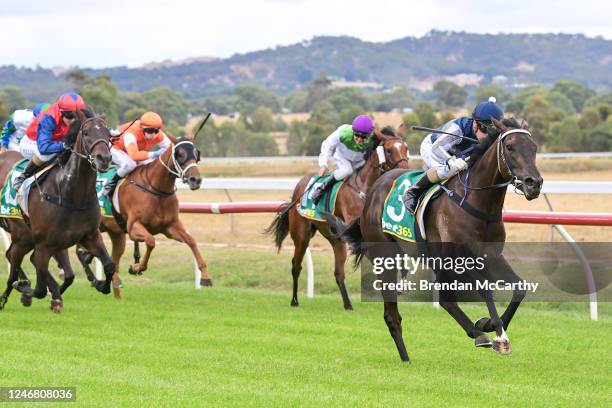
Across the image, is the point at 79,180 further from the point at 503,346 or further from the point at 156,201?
the point at 503,346

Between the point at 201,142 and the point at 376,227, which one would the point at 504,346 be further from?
the point at 201,142

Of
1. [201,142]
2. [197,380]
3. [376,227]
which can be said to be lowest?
[201,142]

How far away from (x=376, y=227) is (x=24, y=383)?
2.87m

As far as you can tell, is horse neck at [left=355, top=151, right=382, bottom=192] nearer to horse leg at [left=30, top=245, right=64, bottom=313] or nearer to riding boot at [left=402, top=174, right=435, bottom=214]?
riding boot at [left=402, top=174, right=435, bottom=214]

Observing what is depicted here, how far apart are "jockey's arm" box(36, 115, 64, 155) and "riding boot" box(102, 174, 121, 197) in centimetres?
218

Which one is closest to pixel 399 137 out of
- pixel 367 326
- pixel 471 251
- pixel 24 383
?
pixel 367 326

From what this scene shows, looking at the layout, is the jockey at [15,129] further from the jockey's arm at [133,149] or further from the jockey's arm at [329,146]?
the jockey's arm at [329,146]

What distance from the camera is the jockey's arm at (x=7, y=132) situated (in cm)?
1142

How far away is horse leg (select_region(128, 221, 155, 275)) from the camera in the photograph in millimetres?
10094

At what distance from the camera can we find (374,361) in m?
6.90

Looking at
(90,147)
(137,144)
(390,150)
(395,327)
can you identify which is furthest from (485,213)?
(137,144)

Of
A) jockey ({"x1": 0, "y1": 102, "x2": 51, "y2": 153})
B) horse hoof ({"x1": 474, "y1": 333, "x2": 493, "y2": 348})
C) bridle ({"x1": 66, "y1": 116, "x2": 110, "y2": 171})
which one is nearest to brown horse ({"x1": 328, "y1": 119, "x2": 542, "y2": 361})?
horse hoof ({"x1": 474, "y1": 333, "x2": 493, "y2": 348})

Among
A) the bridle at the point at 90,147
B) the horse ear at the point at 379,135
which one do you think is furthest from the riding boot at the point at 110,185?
the horse ear at the point at 379,135

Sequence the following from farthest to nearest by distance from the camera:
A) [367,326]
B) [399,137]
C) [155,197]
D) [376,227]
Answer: [155,197] < [399,137] < [367,326] < [376,227]
